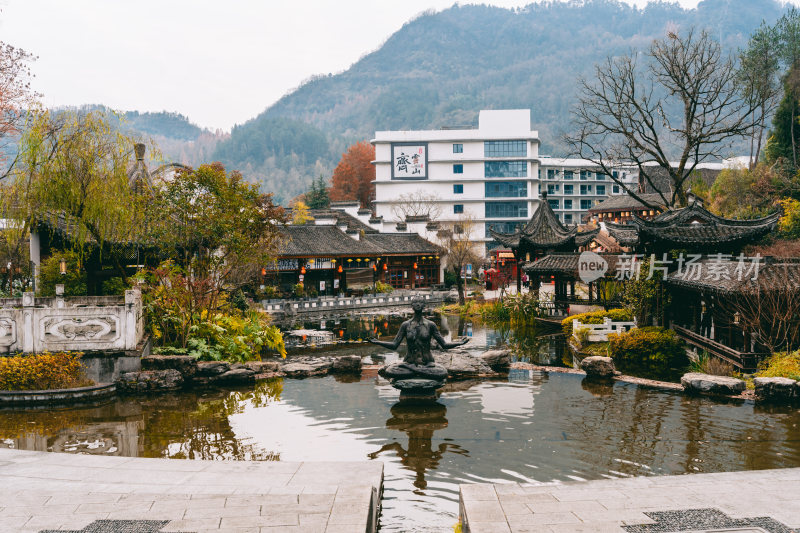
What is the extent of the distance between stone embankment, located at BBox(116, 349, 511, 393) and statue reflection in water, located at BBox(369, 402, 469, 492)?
3.14 metres

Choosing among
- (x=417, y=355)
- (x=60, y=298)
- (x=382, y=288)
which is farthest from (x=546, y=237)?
(x=60, y=298)

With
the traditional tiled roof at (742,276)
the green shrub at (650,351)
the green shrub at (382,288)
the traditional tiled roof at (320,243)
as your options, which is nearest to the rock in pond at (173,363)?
the green shrub at (650,351)

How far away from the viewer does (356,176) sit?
77438mm

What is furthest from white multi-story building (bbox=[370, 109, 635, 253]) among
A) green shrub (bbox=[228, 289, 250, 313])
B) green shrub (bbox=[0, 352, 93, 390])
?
green shrub (bbox=[0, 352, 93, 390])

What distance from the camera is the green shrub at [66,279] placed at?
18725mm

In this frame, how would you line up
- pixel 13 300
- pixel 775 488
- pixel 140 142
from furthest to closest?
pixel 140 142
pixel 13 300
pixel 775 488

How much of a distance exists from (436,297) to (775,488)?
34268mm

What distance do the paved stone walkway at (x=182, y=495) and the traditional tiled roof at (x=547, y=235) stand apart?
24.0 metres

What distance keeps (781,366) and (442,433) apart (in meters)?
7.98

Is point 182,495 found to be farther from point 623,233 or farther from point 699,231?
point 623,233

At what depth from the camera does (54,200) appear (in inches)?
633

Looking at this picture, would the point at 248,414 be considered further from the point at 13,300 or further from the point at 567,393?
the point at 13,300

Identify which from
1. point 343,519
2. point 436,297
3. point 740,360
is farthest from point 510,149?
point 343,519

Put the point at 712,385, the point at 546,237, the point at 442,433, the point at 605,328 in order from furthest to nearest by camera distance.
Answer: the point at 546,237 → the point at 605,328 → the point at 712,385 → the point at 442,433
